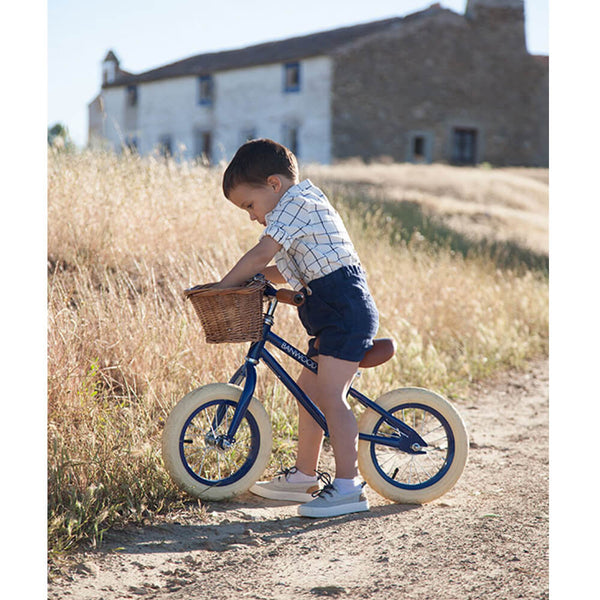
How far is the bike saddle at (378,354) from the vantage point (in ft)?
11.1

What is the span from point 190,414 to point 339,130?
2220cm

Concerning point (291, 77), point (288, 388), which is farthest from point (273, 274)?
point (291, 77)

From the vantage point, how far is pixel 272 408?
4305 millimetres

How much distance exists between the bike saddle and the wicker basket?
51cm

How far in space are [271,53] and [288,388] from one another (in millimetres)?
25236

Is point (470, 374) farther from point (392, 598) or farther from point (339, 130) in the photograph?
point (339, 130)

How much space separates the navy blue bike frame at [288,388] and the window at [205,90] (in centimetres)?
2596

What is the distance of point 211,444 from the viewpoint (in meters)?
3.28

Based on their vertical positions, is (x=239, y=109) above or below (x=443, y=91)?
below

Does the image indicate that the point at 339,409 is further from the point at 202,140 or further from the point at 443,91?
the point at 202,140

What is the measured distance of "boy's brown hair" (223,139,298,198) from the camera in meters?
3.21

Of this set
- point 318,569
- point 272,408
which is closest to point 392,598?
point 318,569

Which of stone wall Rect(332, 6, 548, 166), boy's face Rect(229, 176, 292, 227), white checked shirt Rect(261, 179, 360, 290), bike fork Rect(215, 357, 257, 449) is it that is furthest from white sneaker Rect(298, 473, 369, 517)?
stone wall Rect(332, 6, 548, 166)

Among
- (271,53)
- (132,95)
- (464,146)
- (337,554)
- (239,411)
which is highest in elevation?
(271,53)
